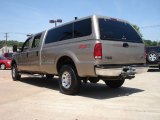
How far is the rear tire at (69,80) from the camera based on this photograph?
7.08m

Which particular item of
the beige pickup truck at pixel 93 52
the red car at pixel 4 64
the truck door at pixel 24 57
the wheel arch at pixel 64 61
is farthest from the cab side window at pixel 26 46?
the red car at pixel 4 64

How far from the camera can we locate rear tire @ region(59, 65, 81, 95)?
7.08 meters

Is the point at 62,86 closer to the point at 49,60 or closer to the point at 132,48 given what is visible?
the point at 49,60

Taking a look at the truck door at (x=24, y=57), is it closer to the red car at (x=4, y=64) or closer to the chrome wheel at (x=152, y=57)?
the chrome wheel at (x=152, y=57)

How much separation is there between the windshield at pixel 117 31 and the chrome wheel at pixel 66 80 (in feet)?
5.49

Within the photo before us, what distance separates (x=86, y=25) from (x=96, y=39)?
2.19 ft

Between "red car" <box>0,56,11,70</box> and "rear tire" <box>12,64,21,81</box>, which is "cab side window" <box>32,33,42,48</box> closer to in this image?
"rear tire" <box>12,64,21,81</box>

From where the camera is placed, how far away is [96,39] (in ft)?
21.0

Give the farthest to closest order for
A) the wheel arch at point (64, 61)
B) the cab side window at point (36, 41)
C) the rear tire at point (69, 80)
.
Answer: the cab side window at point (36, 41)
the wheel arch at point (64, 61)
the rear tire at point (69, 80)

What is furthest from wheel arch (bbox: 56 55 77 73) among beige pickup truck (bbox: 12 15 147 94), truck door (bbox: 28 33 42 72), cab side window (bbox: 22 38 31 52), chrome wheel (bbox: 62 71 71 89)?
cab side window (bbox: 22 38 31 52)

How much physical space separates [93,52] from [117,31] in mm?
1267

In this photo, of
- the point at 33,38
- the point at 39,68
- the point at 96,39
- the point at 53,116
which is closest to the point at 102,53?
the point at 96,39

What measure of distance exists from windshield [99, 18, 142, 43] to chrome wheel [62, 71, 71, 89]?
167 centimetres

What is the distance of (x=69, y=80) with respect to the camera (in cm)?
737
